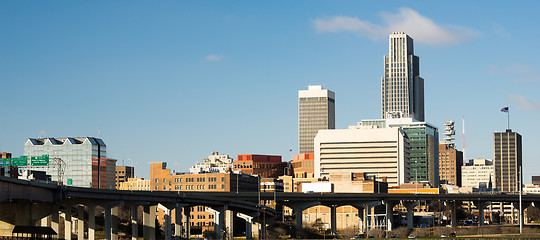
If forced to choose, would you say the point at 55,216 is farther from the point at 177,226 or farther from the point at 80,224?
the point at 177,226

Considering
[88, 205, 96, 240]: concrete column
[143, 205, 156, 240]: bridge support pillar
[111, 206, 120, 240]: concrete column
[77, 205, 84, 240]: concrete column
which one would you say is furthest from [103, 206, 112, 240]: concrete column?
[143, 205, 156, 240]: bridge support pillar

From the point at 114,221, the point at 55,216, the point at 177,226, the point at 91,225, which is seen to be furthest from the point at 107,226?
the point at 177,226

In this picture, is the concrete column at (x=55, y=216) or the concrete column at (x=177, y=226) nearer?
the concrete column at (x=55, y=216)

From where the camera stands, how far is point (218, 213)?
194000mm

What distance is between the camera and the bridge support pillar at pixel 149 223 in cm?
16375

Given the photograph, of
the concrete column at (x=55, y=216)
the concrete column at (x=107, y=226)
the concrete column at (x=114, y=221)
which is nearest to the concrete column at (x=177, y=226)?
the concrete column at (x=114, y=221)

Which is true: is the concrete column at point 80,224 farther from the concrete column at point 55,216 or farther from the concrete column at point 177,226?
the concrete column at point 177,226

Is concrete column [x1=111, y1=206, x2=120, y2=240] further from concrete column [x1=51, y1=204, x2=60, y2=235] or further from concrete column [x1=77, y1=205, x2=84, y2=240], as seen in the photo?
concrete column [x1=51, y1=204, x2=60, y2=235]

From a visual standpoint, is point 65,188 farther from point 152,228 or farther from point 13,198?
point 152,228

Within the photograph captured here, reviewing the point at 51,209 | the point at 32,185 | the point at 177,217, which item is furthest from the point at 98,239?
the point at 32,185

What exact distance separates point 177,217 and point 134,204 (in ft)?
59.5

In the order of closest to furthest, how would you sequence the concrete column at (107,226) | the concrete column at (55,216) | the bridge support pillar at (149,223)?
the concrete column at (55,216) < the concrete column at (107,226) < the bridge support pillar at (149,223)

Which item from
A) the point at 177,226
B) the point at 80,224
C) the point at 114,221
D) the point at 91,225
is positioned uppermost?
the point at 91,225

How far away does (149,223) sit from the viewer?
552 ft
